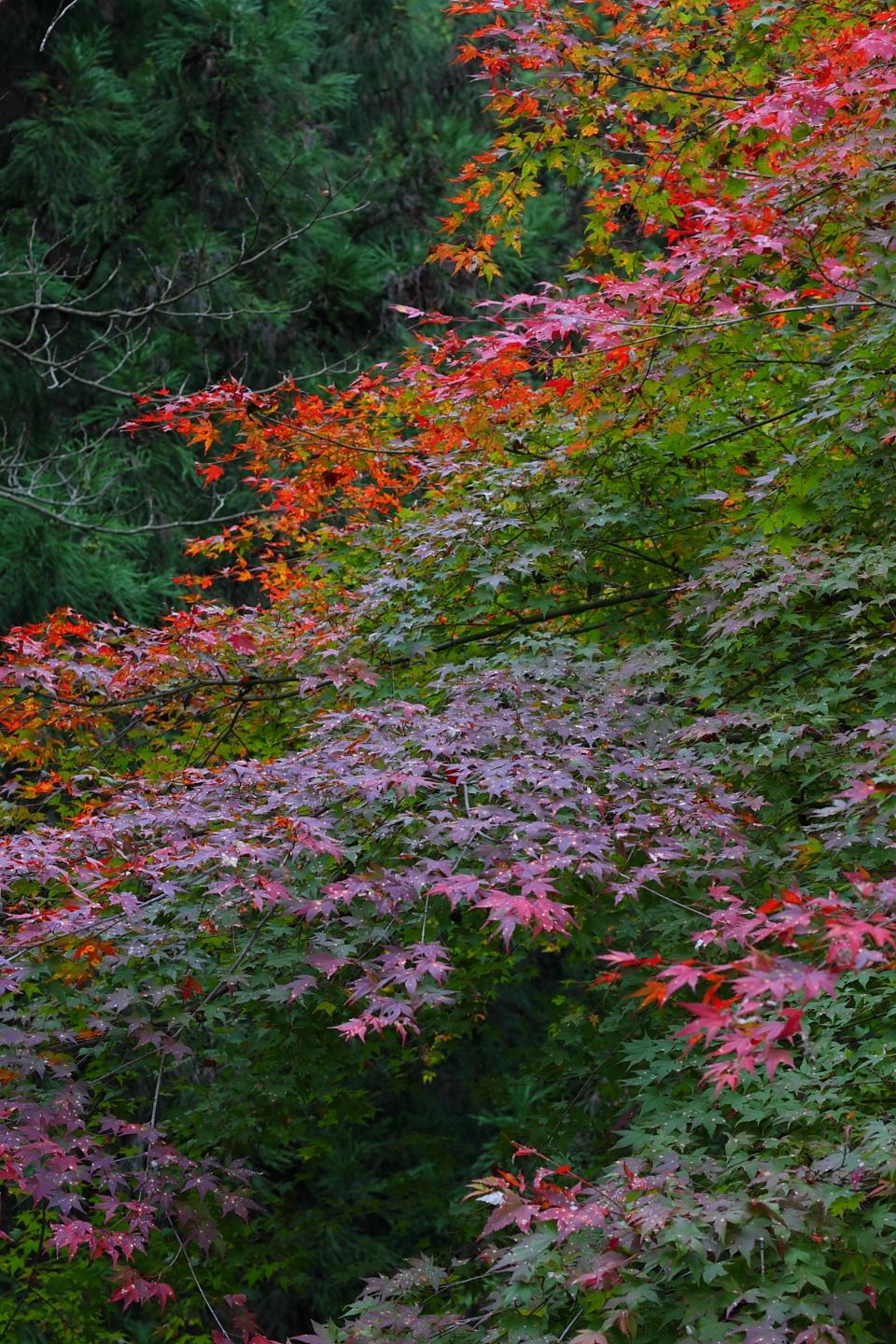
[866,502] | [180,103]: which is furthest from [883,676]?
[180,103]

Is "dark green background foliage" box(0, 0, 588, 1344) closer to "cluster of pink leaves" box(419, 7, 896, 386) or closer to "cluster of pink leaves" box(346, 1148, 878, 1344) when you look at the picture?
"cluster of pink leaves" box(419, 7, 896, 386)

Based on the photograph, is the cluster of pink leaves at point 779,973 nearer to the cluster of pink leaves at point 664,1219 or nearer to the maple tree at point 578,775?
the maple tree at point 578,775

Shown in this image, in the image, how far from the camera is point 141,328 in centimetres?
1081

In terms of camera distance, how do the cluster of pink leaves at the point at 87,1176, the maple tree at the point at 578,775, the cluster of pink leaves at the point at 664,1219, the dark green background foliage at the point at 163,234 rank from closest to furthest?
→ 1. the cluster of pink leaves at the point at 664,1219
2. the maple tree at the point at 578,775
3. the cluster of pink leaves at the point at 87,1176
4. the dark green background foliage at the point at 163,234

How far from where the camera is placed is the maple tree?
7.78 feet

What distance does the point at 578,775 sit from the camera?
10.3 ft

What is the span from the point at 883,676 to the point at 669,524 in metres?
1.45

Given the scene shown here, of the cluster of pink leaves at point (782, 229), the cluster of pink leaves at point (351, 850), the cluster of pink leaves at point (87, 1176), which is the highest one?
the cluster of pink leaves at point (782, 229)

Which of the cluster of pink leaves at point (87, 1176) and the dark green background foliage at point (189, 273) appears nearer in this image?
the cluster of pink leaves at point (87, 1176)

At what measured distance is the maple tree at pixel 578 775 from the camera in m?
2.37

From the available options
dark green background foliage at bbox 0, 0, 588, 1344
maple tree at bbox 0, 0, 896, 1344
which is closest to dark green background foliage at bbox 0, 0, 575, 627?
dark green background foliage at bbox 0, 0, 588, 1344

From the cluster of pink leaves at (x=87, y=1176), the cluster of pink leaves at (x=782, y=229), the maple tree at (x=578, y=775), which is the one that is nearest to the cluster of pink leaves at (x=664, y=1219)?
the maple tree at (x=578, y=775)

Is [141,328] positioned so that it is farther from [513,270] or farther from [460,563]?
[460,563]

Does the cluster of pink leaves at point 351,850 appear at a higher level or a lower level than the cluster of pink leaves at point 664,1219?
higher
